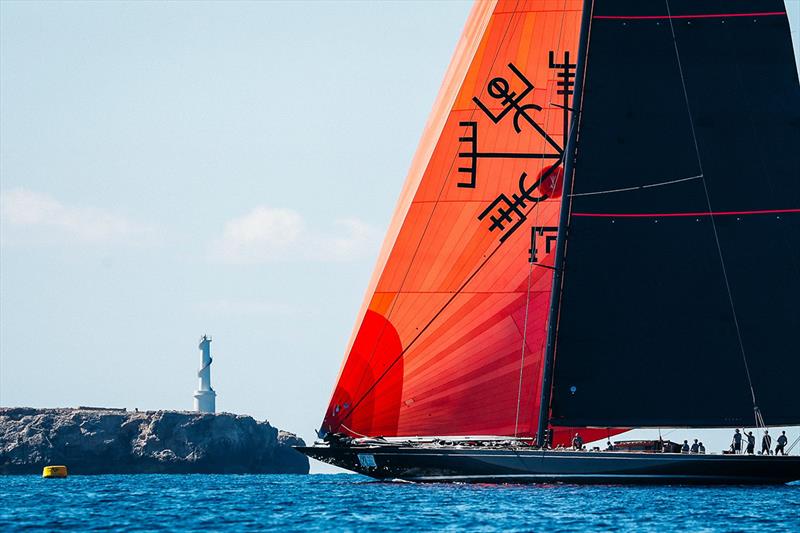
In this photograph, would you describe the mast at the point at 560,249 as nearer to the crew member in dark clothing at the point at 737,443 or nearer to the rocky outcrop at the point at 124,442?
the crew member in dark clothing at the point at 737,443

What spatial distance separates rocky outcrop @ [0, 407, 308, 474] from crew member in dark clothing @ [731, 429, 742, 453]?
63.9 m

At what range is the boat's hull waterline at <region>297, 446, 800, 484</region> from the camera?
120ft

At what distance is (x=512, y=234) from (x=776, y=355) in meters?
7.65

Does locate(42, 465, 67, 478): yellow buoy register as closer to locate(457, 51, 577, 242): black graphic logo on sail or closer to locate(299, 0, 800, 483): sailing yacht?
locate(299, 0, 800, 483): sailing yacht

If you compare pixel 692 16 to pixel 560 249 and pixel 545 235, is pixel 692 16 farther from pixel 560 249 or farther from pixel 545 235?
pixel 560 249

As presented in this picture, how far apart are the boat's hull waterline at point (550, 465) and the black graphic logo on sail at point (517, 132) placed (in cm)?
551

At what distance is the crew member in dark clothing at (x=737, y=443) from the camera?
38569 mm

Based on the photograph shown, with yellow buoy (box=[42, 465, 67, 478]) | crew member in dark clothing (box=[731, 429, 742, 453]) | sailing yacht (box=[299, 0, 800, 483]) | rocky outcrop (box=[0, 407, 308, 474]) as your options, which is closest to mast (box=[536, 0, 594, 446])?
sailing yacht (box=[299, 0, 800, 483])

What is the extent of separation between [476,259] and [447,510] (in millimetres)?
8054

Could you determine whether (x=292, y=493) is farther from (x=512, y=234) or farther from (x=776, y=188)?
(x=776, y=188)

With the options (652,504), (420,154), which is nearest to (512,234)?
(420,154)

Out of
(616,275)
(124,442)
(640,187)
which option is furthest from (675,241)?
(124,442)

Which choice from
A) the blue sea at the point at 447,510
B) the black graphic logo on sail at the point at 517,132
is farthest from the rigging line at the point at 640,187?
the blue sea at the point at 447,510

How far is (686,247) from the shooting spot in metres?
37.3
